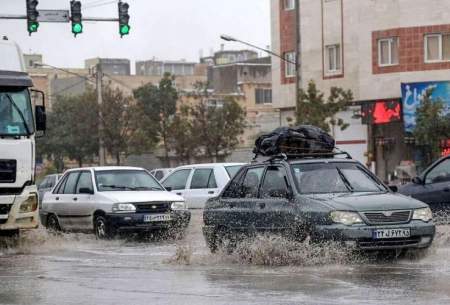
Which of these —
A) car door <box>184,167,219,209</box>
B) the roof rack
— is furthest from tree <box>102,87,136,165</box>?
the roof rack

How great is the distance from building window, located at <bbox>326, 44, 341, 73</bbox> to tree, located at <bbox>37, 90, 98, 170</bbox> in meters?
16.9

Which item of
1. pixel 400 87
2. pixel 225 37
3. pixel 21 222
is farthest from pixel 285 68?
pixel 21 222

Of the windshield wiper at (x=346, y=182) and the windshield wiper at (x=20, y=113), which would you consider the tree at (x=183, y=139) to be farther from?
the windshield wiper at (x=346, y=182)

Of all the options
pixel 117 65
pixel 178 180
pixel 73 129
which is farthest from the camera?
pixel 117 65

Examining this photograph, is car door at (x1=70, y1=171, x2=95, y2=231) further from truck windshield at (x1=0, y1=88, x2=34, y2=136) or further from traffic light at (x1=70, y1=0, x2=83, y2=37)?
traffic light at (x1=70, y1=0, x2=83, y2=37)

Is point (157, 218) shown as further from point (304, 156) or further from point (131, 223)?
point (304, 156)

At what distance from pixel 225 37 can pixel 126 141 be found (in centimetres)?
2009

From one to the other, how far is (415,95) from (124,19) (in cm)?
1850

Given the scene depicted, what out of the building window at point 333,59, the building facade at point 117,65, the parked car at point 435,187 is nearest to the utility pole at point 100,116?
the building window at point 333,59

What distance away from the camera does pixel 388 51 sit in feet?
148

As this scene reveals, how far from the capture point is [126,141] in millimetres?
58906

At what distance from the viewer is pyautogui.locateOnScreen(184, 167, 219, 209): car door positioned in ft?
84.0

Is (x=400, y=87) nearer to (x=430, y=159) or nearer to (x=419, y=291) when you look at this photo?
(x=430, y=159)

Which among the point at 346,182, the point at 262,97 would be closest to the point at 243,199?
the point at 346,182
